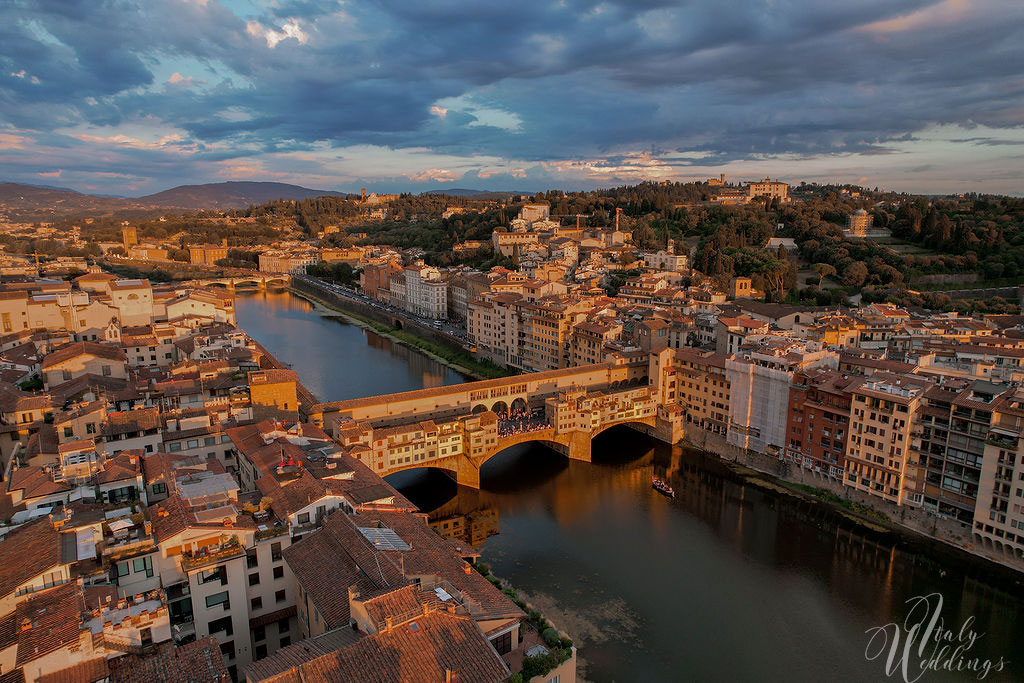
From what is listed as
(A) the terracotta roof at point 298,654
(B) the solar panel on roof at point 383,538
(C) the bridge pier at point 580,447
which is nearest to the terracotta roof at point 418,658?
(A) the terracotta roof at point 298,654

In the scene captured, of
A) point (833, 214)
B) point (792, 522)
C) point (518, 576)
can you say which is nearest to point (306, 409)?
point (518, 576)

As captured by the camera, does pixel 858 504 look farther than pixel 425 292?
No

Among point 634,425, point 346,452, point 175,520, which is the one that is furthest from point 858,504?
point 175,520

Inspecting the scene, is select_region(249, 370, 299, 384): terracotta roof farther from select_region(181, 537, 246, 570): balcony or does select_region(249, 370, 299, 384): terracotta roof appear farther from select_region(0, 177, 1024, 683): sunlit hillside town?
select_region(181, 537, 246, 570): balcony

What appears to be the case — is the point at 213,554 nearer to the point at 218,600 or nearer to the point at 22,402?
the point at 218,600

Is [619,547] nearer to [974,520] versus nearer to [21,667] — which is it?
[974,520]

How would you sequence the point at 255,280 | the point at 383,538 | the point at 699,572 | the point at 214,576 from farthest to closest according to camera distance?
the point at 255,280 < the point at 699,572 < the point at 383,538 < the point at 214,576

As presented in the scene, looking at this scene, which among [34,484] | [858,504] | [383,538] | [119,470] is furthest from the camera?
[858,504]
